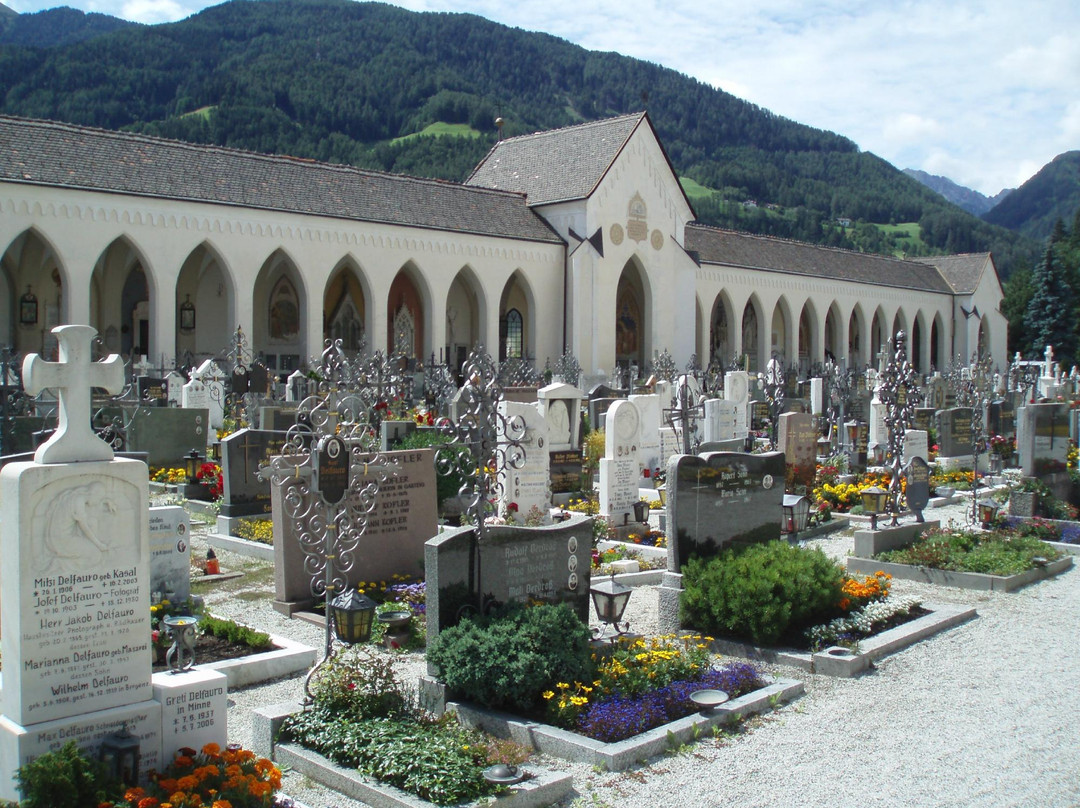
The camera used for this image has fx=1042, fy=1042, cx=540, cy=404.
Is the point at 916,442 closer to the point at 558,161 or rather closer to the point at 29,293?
the point at 558,161

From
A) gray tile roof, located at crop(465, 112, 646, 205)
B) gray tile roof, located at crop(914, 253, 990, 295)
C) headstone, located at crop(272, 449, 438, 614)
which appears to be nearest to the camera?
headstone, located at crop(272, 449, 438, 614)

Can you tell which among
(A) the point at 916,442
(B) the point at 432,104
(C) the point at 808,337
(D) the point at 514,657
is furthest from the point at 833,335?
(B) the point at 432,104

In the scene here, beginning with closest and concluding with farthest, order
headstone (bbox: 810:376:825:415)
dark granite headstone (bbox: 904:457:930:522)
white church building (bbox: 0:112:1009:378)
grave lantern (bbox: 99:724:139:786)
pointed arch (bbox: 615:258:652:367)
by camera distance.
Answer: grave lantern (bbox: 99:724:139:786), dark granite headstone (bbox: 904:457:930:522), white church building (bbox: 0:112:1009:378), headstone (bbox: 810:376:825:415), pointed arch (bbox: 615:258:652:367)

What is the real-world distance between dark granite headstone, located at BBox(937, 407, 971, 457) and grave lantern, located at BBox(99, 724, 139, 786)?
19895 mm

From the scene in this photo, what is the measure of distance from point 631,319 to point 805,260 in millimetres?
12990

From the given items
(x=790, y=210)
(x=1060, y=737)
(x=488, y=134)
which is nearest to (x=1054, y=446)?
(x=1060, y=737)

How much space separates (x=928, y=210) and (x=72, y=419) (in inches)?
5741

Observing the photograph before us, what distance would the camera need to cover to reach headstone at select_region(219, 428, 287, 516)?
14844 millimetres

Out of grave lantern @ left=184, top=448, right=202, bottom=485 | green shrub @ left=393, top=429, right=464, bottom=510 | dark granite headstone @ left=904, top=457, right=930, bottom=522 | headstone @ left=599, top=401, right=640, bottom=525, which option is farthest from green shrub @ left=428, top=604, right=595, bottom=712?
grave lantern @ left=184, top=448, right=202, bottom=485

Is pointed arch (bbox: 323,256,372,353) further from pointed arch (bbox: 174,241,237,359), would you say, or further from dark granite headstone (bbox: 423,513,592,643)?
dark granite headstone (bbox: 423,513,592,643)

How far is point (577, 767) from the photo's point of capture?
6.72 meters

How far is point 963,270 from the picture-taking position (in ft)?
207

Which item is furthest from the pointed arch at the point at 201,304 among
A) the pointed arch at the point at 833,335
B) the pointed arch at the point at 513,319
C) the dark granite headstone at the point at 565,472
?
the pointed arch at the point at 833,335

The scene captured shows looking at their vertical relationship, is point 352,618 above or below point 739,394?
below
